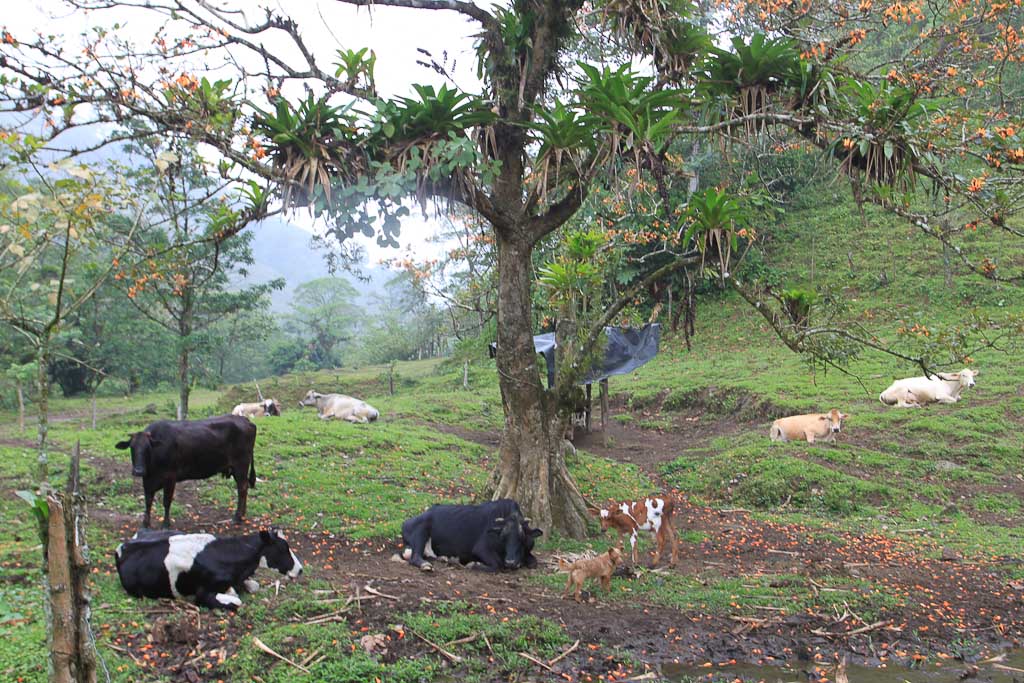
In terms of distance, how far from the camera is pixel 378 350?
1559 inches

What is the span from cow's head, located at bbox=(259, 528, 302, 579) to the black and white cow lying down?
27 cm

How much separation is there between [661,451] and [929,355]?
7915 millimetres

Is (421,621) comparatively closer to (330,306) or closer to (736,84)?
(736,84)

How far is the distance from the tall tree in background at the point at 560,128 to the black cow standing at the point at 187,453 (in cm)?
233

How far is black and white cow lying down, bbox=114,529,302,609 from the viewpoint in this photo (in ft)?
18.8

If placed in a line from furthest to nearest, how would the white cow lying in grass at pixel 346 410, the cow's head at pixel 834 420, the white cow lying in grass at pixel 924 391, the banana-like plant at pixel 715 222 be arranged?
the white cow lying in grass at pixel 346 410
the white cow lying in grass at pixel 924 391
the cow's head at pixel 834 420
the banana-like plant at pixel 715 222

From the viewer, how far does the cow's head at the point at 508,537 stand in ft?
24.2

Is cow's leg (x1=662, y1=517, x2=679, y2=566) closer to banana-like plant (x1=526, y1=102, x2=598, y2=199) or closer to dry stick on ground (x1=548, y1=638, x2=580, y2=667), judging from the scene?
dry stick on ground (x1=548, y1=638, x2=580, y2=667)

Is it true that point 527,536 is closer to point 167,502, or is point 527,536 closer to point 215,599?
point 215,599

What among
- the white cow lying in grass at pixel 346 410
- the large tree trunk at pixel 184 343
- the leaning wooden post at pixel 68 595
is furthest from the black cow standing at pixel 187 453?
the large tree trunk at pixel 184 343

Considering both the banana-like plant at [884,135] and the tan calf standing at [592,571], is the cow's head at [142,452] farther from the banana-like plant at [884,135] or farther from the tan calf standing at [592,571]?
the banana-like plant at [884,135]

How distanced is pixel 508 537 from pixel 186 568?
2.84 metres

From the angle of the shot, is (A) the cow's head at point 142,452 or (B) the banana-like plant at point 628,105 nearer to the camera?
(B) the banana-like plant at point 628,105

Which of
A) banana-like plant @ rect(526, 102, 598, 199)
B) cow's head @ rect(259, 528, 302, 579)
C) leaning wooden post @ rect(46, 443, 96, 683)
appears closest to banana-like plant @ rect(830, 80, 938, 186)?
banana-like plant @ rect(526, 102, 598, 199)
